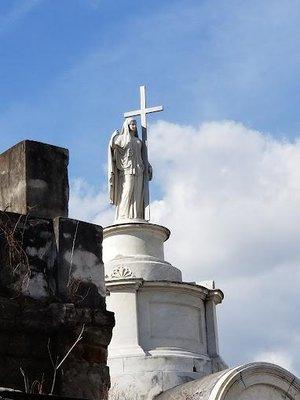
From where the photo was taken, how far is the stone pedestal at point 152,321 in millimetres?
14195

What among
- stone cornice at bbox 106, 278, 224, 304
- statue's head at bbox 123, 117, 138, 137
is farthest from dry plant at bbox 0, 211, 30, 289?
statue's head at bbox 123, 117, 138, 137

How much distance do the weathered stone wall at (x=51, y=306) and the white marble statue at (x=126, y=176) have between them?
31.7ft

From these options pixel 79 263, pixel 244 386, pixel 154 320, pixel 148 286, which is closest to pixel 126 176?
pixel 148 286

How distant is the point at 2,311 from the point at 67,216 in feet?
3.24

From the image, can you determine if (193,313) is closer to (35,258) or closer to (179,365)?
(179,365)

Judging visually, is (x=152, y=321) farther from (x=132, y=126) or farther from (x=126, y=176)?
(x=132, y=126)

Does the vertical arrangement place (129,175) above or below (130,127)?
below

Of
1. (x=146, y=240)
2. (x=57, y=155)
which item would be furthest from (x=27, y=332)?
(x=146, y=240)

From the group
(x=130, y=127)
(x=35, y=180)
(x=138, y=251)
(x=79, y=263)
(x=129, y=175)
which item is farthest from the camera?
(x=130, y=127)

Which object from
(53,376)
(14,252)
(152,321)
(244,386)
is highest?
(152,321)

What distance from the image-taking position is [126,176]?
16188 millimetres

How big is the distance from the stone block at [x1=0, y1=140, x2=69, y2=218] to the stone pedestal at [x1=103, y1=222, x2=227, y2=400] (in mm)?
7571

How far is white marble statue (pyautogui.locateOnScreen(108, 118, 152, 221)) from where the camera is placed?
16016mm

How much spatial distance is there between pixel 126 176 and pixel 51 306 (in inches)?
405
